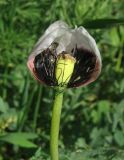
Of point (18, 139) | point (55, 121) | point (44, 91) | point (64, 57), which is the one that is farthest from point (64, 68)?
point (44, 91)

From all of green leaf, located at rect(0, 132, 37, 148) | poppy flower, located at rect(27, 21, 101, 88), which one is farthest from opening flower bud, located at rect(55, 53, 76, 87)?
green leaf, located at rect(0, 132, 37, 148)

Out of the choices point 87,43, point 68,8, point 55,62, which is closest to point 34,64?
point 55,62

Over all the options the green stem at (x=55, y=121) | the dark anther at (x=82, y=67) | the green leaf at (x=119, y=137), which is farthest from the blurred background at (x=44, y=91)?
the dark anther at (x=82, y=67)

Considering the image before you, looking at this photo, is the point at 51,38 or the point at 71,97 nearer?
the point at 51,38

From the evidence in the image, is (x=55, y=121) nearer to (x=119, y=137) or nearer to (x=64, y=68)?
(x=64, y=68)

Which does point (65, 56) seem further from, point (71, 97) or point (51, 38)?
point (71, 97)

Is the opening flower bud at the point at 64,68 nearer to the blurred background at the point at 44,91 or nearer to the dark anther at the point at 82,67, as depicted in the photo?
the dark anther at the point at 82,67
